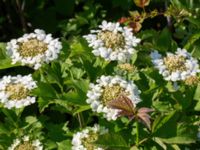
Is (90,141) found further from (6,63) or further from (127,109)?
(6,63)

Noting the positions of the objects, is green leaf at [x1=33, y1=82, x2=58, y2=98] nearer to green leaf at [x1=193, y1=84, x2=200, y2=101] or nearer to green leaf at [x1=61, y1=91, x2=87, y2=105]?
green leaf at [x1=61, y1=91, x2=87, y2=105]

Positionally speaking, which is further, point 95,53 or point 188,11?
point 188,11

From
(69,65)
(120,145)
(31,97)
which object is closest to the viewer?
A: (120,145)

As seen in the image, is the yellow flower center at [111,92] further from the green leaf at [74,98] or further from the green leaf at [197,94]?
the green leaf at [197,94]

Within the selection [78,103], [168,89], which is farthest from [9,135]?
[168,89]

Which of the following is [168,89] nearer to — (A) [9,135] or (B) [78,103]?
(B) [78,103]

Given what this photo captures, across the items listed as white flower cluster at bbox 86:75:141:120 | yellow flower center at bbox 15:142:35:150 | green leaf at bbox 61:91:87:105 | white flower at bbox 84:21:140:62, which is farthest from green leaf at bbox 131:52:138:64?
yellow flower center at bbox 15:142:35:150

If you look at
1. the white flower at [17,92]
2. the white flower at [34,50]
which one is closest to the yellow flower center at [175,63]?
the white flower at [34,50]
